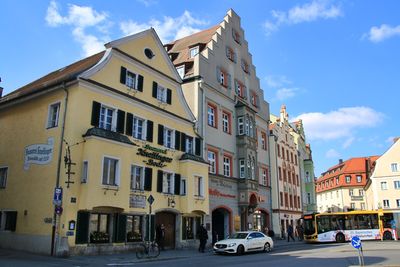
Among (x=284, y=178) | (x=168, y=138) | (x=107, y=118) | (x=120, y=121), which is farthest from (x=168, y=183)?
(x=284, y=178)

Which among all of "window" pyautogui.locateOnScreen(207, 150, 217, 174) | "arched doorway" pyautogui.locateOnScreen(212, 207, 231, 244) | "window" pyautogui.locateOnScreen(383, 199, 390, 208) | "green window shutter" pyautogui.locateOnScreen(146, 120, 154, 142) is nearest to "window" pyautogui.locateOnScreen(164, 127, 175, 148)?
"green window shutter" pyautogui.locateOnScreen(146, 120, 154, 142)

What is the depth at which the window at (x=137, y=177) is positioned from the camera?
81.1ft

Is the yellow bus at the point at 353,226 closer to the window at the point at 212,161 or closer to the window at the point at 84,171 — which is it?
the window at the point at 212,161

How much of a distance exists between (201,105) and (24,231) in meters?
17.0

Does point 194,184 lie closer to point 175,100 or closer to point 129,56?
point 175,100

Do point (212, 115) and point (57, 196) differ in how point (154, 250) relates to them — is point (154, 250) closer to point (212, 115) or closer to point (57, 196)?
point (57, 196)

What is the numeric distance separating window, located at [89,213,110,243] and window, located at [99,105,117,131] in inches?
199

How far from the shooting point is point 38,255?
65.2 ft

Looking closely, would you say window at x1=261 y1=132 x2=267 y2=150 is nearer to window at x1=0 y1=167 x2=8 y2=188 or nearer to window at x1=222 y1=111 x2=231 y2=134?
window at x1=222 y1=111 x2=231 y2=134

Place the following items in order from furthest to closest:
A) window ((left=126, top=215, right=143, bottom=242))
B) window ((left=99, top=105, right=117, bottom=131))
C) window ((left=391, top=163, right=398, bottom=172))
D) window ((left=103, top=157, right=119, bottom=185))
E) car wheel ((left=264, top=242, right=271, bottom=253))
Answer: window ((left=391, top=163, right=398, bottom=172)) → car wheel ((left=264, top=242, right=271, bottom=253)) → window ((left=126, top=215, right=143, bottom=242)) → window ((left=99, top=105, right=117, bottom=131)) → window ((left=103, top=157, right=119, bottom=185))

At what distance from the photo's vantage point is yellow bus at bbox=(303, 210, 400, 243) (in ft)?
123

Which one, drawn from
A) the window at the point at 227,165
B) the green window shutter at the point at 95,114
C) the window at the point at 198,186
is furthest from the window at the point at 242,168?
the green window shutter at the point at 95,114

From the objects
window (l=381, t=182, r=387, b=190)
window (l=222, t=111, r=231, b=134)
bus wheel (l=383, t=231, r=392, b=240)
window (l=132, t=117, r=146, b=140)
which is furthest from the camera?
window (l=381, t=182, r=387, b=190)

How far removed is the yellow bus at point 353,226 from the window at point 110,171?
73.2 ft
